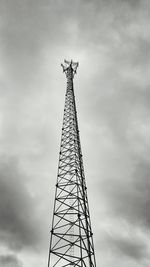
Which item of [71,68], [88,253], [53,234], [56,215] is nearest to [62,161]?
[56,215]

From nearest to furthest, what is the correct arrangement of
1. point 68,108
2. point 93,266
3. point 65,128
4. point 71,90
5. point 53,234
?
point 93,266
point 53,234
point 65,128
point 68,108
point 71,90

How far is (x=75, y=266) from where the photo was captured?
13117 millimetres

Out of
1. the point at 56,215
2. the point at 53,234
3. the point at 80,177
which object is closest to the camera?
the point at 53,234

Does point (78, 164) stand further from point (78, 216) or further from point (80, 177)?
point (78, 216)

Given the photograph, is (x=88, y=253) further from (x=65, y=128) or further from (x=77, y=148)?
(x=65, y=128)

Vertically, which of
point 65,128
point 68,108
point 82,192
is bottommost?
point 82,192

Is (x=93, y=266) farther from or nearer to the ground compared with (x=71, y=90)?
nearer to the ground

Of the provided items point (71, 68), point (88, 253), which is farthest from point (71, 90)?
point (88, 253)

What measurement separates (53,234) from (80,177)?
15.8 ft

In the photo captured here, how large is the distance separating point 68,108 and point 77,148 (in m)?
5.80

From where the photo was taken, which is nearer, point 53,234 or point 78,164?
point 53,234

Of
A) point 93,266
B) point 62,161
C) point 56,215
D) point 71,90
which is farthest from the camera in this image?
point 71,90

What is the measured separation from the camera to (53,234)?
48.7ft

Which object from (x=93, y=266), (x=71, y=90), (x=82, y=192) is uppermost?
(x=71, y=90)
